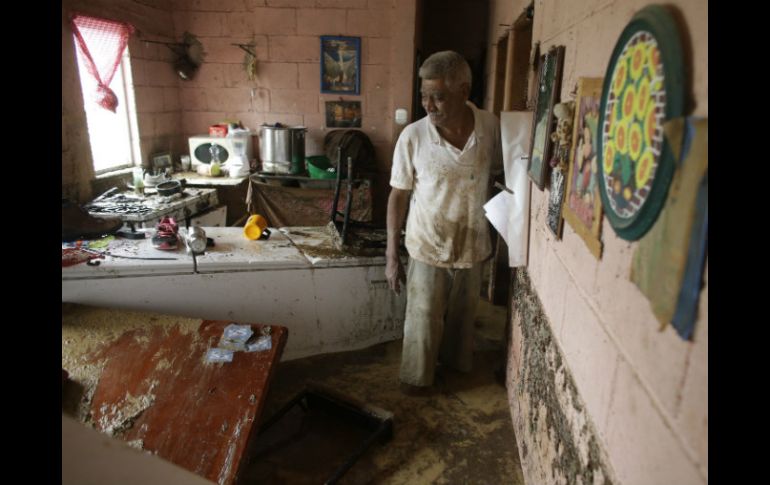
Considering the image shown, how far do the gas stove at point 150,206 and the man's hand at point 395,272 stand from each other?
1.80m

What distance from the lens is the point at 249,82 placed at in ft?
17.7

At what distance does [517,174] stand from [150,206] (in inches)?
114

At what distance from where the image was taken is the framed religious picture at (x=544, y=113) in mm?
1812

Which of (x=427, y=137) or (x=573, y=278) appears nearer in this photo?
(x=573, y=278)

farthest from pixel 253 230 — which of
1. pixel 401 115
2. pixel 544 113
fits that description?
pixel 401 115

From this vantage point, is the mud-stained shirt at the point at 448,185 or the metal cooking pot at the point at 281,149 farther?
the metal cooking pot at the point at 281,149

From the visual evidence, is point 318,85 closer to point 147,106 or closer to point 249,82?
point 249,82

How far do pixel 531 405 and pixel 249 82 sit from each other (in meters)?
4.80

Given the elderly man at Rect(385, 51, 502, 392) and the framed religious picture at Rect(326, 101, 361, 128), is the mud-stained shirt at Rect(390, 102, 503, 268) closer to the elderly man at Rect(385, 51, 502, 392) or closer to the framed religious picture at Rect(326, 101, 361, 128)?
the elderly man at Rect(385, 51, 502, 392)

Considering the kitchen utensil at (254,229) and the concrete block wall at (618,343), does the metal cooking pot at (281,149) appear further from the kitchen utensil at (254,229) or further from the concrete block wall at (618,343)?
the concrete block wall at (618,343)

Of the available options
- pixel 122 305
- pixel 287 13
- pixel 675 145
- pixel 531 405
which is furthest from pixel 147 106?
pixel 675 145

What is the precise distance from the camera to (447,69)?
2260 mm

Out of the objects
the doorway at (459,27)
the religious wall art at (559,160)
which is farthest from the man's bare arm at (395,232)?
the doorway at (459,27)
